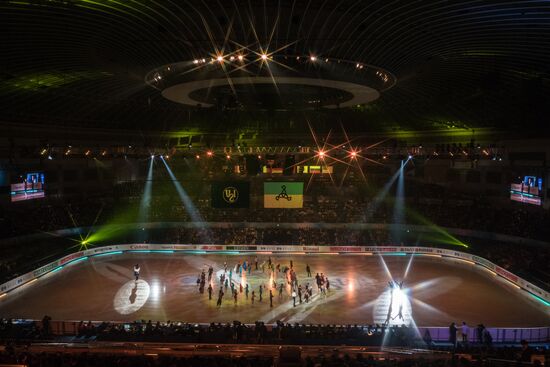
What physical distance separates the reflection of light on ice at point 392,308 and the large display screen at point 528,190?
1369 cm

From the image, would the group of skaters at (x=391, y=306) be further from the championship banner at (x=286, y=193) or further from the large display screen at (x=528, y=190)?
the large display screen at (x=528, y=190)

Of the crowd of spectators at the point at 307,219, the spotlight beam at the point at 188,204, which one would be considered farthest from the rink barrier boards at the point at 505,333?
the spotlight beam at the point at 188,204

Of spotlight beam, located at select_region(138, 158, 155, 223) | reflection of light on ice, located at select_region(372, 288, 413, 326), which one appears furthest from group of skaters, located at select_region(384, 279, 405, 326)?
spotlight beam, located at select_region(138, 158, 155, 223)

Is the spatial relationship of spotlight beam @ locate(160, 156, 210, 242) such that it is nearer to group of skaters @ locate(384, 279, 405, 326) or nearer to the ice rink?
the ice rink

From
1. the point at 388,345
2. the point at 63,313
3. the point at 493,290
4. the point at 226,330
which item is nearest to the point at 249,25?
the point at 226,330

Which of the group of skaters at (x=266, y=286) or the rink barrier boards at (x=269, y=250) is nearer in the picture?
the group of skaters at (x=266, y=286)

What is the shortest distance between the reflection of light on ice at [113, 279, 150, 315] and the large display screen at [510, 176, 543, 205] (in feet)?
96.5

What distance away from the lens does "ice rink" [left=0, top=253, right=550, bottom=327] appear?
73.5ft

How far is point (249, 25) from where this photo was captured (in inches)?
702

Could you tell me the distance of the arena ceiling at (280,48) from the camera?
16031mm

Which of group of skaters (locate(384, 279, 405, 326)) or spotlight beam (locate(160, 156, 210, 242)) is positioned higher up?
spotlight beam (locate(160, 156, 210, 242))

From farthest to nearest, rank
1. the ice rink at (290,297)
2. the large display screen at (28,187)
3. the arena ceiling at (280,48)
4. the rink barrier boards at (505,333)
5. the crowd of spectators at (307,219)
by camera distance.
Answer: the crowd of spectators at (307,219), the large display screen at (28,187), the ice rink at (290,297), the rink barrier boards at (505,333), the arena ceiling at (280,48)

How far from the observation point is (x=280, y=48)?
19.6 metres

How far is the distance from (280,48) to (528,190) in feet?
80.3
